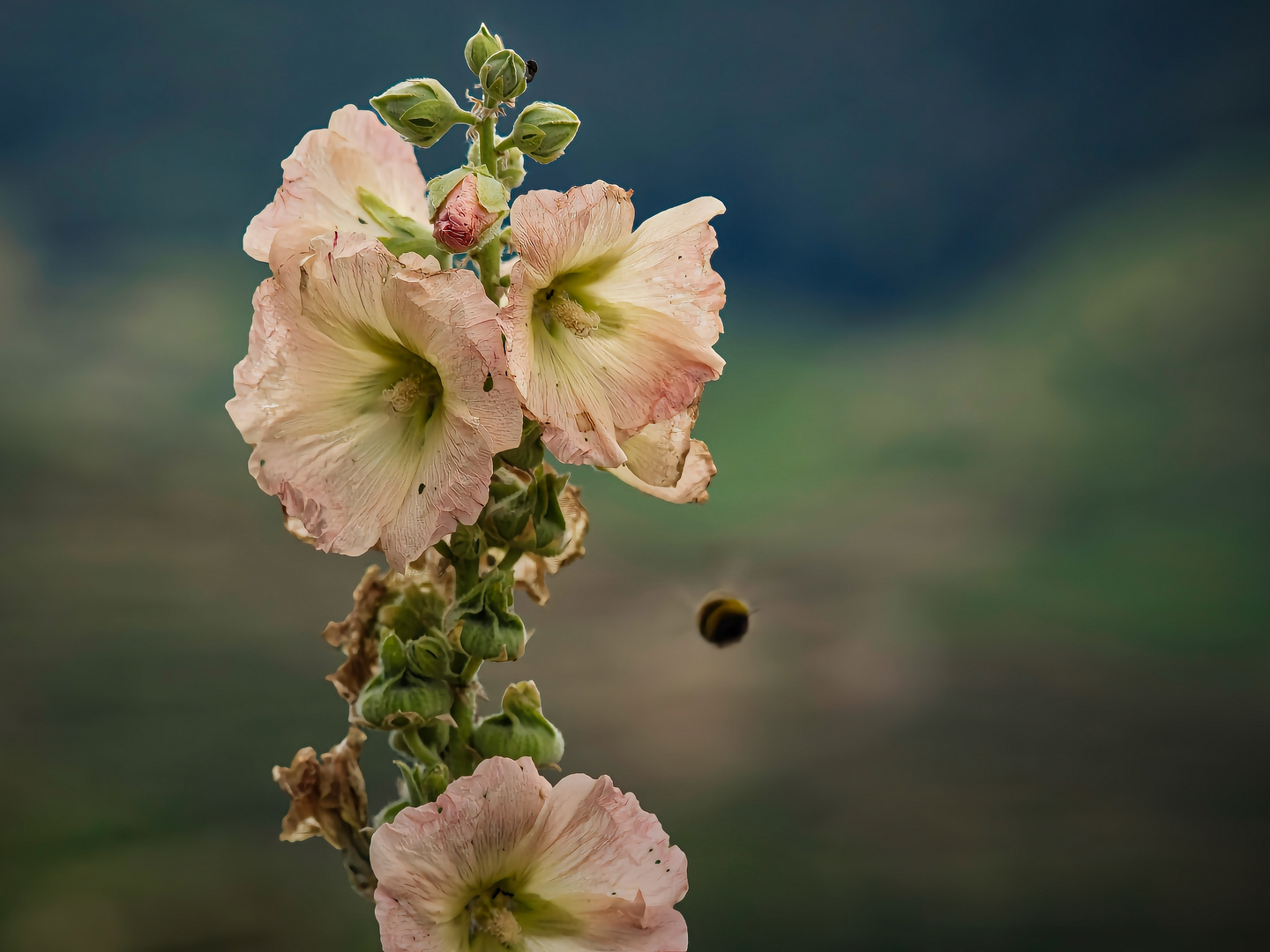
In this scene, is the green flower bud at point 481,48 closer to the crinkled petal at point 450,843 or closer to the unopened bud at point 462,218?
the unopened bud at point 462,218

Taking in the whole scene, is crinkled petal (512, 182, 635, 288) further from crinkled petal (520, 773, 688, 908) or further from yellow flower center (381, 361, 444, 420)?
crinkled petal (520, 773, 688, 908)

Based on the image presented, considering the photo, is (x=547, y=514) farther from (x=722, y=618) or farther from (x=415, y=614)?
(x=722, y=618)

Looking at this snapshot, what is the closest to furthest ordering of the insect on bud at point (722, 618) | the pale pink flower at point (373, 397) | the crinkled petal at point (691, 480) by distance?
the pale pink flower at point (373, 397)
the crinkled petal at point (691, 480)
the insect on bud at point (722, 618)

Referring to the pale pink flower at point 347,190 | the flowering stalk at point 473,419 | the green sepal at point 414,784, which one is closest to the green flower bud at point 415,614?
the flowering stalk at point 473,419

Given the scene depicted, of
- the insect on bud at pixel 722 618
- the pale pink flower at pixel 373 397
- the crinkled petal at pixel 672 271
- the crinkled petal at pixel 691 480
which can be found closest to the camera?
the pale pink flower at pixel 373 397

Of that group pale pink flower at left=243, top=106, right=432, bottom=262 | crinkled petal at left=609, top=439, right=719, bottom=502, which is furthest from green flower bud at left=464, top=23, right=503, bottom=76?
crinkled petal at left=609, top=439, right=719, bottom=502

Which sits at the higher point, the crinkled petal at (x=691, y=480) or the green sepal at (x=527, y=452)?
the crinkled petal at (x=691, y=480)

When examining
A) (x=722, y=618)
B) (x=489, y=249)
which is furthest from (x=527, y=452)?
(x=722, y=618)
